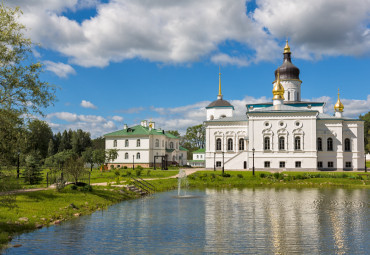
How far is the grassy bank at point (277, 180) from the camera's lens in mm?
35219

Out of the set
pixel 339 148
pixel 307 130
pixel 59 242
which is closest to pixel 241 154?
pixel 307 130

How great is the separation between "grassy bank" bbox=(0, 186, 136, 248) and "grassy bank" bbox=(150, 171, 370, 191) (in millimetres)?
11402

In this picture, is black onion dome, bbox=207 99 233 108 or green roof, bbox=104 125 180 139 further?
black onion dome, bbox=207 99 233 108

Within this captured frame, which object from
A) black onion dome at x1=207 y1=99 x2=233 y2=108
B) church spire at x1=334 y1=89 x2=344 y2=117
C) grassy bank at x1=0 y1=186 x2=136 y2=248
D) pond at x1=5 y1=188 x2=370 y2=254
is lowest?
pond at x1=5 y1=188 x2=370 y2=254

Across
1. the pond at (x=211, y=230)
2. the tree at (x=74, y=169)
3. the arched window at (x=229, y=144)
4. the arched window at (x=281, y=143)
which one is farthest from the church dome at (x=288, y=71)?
the tree at (x=74, y=169)

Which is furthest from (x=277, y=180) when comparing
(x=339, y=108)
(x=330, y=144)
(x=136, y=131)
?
(x=136, y=131)

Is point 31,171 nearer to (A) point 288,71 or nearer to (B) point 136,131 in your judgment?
(B) point 136,131

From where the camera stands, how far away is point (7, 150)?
11688 millimetres

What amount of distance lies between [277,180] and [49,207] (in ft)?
82.6

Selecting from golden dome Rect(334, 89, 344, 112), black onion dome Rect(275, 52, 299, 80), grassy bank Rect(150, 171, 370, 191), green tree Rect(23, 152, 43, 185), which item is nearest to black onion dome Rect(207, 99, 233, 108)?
black onion dome Rect(275, 52, 299, 80)

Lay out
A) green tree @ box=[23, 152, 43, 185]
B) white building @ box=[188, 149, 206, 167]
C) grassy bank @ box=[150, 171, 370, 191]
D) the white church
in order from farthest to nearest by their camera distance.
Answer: white building @ box=[188, 149, 206, 167]
the white church
grassy bank @ box=[150, 171, 370, 191]
green tree @ box=[23, 152, 43, 185]

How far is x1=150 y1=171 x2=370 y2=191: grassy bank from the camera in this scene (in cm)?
3522

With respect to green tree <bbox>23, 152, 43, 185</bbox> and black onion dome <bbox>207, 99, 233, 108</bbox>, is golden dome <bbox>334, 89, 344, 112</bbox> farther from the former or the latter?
green tree <bbox>23, 152, 43, 185</bbox>

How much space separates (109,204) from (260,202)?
9.60 m
